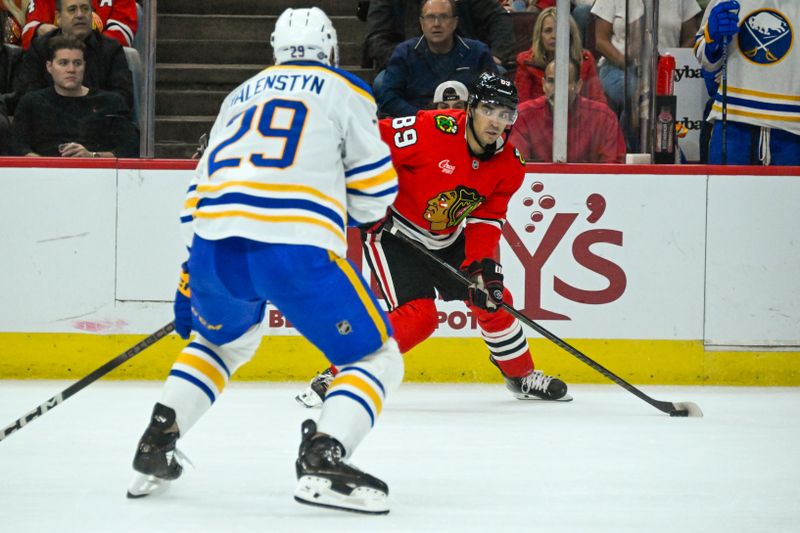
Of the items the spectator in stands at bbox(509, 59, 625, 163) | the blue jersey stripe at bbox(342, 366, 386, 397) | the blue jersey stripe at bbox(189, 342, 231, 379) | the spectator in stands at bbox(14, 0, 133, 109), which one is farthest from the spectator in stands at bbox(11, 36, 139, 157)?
the blue jersey stripe at bbox(342, 366, 386, 397)

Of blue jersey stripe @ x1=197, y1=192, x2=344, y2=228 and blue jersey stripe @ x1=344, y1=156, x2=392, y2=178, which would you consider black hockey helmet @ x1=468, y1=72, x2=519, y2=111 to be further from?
blue jersey stripe @ x1=197, y1=192, x2=344, y2=228

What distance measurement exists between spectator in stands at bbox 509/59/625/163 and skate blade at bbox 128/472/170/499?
2629 millimetres

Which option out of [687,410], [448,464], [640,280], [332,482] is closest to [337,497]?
[332,482]

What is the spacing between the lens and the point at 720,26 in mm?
5191

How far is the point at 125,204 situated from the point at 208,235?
236 centimetres

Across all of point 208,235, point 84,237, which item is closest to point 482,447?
point 208,235

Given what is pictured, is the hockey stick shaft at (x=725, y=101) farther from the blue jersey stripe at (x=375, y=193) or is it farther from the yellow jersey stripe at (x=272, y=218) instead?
the yellow jersey stripe at (x=272, y=218)

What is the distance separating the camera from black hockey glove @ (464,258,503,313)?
4113 millimetres

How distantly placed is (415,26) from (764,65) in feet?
4.93

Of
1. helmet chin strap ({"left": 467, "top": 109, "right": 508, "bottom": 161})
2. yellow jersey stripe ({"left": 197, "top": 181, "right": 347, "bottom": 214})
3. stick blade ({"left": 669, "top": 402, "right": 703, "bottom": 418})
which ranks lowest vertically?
stick blade ({"left": 669, "top": 402, "right": 703, "bottom": 418})

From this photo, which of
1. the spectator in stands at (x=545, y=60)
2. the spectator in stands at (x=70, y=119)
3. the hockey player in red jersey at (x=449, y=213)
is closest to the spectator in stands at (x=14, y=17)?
the spectator in stands at (x=70, y=119)

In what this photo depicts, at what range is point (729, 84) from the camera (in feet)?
17.4

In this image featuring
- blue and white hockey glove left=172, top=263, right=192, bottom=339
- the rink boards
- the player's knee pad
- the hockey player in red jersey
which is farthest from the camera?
the rink boards

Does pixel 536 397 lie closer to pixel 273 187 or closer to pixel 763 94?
pixel 763 94
